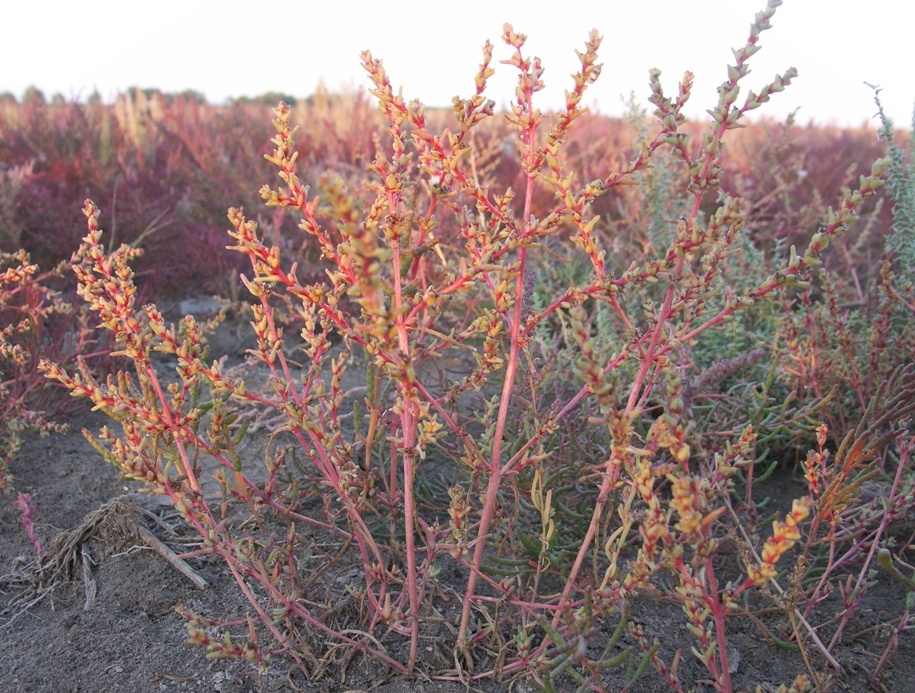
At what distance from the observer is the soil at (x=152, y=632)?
1372mm

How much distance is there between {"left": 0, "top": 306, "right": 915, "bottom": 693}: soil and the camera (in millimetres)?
1372

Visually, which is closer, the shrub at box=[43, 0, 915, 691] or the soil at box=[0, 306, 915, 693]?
the shrub at box=[43, 0, 915, 691]

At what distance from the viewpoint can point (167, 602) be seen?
159cm

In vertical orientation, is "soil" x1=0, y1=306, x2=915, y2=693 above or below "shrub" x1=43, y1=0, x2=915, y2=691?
below

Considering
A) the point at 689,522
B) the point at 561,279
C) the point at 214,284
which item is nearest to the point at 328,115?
the point at 214,284

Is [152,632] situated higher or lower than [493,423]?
lower

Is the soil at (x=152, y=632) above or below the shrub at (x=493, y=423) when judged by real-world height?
below

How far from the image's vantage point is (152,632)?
1509 mm

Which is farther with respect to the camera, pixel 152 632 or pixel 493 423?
pixel 152 632

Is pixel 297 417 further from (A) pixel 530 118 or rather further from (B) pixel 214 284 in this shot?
(B) pixel 214 284

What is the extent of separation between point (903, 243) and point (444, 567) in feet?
5.40

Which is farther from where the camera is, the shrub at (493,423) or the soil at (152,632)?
the soil at (152,632)

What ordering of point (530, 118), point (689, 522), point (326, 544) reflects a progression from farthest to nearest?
point (326, 544)
point (530, 118)
point (689, 522)

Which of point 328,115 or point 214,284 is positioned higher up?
point 328,115
